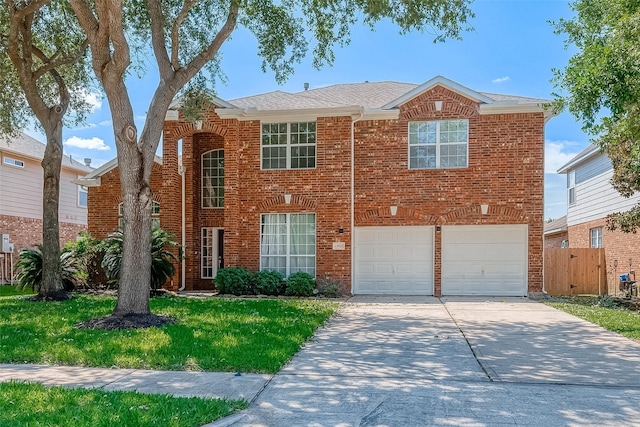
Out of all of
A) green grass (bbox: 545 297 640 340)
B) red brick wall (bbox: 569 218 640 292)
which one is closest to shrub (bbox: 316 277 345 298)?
green grass (bbox: 545 297 640 340)

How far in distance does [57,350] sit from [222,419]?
368 cm

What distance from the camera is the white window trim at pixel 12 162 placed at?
2025 centimetres

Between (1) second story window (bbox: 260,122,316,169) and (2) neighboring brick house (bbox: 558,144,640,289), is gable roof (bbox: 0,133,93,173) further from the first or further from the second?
(2) neighboring brick house (bbox: 558,144,640,289)

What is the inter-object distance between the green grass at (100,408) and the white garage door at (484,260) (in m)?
11.3

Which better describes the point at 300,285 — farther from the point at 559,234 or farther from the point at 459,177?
the point at 559,234

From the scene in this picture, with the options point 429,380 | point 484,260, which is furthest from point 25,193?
point 429,380

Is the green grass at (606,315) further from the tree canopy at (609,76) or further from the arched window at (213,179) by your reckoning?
the arched window at (213,179)

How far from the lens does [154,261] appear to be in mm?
13773

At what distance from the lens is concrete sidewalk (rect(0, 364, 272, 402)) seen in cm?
507

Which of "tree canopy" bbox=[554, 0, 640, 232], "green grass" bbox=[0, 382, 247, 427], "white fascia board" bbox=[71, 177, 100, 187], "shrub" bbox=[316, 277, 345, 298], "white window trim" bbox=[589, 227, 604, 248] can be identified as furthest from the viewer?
"white window trim" bbox=[589, 227, 604, 248]

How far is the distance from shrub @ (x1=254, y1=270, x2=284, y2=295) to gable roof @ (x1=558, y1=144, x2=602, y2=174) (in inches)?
516

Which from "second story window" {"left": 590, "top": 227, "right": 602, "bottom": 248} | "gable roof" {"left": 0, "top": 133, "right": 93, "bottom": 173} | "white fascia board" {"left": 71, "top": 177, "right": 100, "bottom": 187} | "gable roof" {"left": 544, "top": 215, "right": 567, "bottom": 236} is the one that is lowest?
"second story window" {"left": 590, "top": 227, "right": 602, "bottom": 248}

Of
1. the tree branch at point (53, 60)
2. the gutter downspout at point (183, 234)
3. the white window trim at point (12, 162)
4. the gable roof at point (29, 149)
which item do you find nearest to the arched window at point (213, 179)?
the gutter downspout at point (183, 234)

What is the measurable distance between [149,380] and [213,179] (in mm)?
11904
